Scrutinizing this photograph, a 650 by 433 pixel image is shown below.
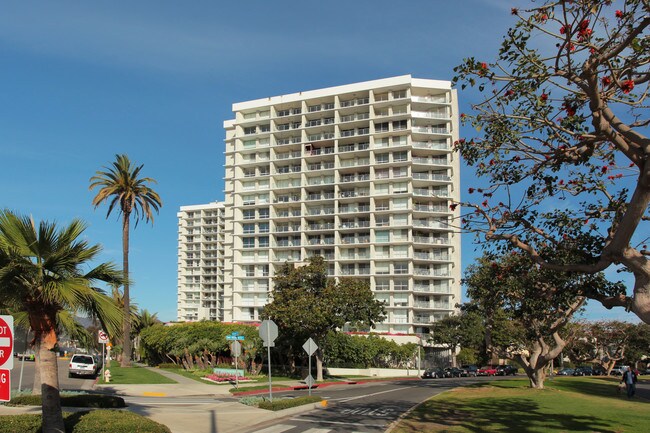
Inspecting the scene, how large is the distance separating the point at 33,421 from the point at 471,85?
11.8 meters

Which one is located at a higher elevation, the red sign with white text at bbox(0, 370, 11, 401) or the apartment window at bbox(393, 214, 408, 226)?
the apartment window at bbox(393, 214, 408, 226)

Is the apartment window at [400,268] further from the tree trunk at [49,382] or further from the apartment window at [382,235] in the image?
the tree trunk at [49,382]

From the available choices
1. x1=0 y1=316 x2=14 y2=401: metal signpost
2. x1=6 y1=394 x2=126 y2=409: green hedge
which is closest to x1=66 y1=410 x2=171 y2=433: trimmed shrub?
x1=0 y1=316 x2=14 y2=401: metal signpost

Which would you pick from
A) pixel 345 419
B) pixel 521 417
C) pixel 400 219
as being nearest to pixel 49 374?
pixel 345 419

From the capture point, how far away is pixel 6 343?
7309 mm

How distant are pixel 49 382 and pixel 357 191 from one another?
77621 millimetres

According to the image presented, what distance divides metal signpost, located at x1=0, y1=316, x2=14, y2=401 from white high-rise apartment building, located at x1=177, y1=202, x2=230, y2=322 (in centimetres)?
14481

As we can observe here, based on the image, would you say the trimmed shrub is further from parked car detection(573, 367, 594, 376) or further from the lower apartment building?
parked car detection(573, 367, 594, 376)

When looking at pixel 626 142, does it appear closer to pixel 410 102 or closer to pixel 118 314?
pixel 118 314

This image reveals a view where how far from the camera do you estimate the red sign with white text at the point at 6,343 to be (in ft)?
23.2

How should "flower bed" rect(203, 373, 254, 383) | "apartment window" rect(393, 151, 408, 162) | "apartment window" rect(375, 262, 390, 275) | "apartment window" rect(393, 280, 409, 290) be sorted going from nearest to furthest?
"flower bed" rect(203, 373, 254, 383)
"apartment window" rect(393, 280, 409, 290)
"apartment window" rect(375, 262, 390, 275)
"apartment window" rect(393, 151, 408, 162)

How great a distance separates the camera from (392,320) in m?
79.6

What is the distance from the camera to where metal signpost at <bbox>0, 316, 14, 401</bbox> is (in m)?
7.02

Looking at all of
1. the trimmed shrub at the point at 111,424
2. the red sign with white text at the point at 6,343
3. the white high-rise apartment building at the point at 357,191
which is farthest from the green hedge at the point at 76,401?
the white high-rise apartment building at the point at 357,191
